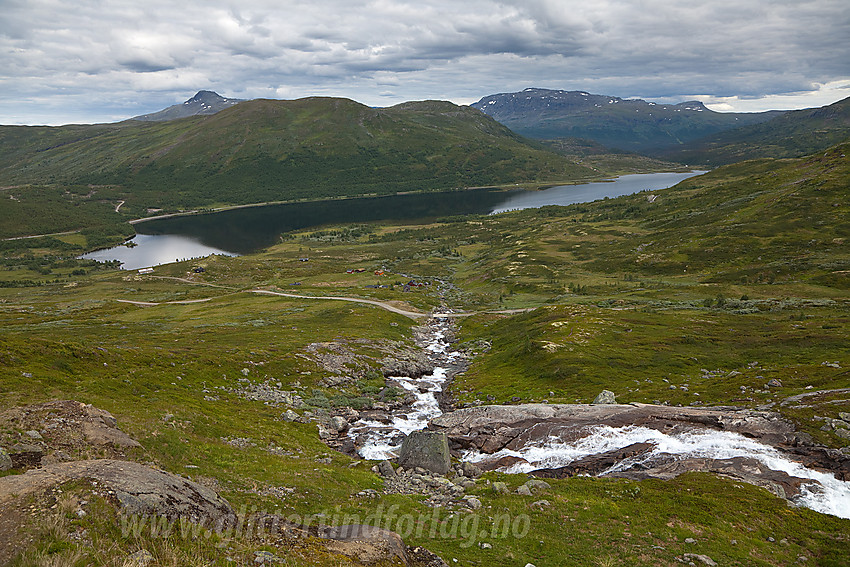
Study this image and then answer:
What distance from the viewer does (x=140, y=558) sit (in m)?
15.4

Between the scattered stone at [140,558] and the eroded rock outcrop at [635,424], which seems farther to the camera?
the eroded rock outcrop at [635,424]

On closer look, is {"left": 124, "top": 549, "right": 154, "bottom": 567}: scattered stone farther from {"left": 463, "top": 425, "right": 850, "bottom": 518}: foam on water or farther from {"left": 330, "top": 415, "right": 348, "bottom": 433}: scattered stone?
{"left": 330, "top": 415, "right": 348, "bottom": 433}: scattered stone

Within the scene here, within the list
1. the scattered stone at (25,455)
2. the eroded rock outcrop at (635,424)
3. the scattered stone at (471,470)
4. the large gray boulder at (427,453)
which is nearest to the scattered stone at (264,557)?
the scattered stone at (25,455)

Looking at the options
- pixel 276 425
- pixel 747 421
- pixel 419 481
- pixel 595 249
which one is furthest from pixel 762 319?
pixel 595 249

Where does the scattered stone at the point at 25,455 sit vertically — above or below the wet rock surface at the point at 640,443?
above

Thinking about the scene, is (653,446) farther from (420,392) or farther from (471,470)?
(420,392)

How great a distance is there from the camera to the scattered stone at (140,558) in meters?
14.9

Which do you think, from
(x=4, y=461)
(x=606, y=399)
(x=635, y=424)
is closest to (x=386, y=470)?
(x=635, y=424)

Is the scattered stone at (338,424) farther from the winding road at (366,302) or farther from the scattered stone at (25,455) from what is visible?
the winding road at (366,302)

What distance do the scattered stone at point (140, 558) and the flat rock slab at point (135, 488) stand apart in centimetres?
258

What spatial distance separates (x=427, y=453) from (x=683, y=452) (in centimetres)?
1994

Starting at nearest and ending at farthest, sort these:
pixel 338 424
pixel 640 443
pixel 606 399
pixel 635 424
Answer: pixel 640 443
pixel 635 424
pixel 606 399
pixel 338 424

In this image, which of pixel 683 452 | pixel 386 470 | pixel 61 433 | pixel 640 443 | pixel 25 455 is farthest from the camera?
pixel 640 443

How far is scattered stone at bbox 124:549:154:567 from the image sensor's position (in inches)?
585
